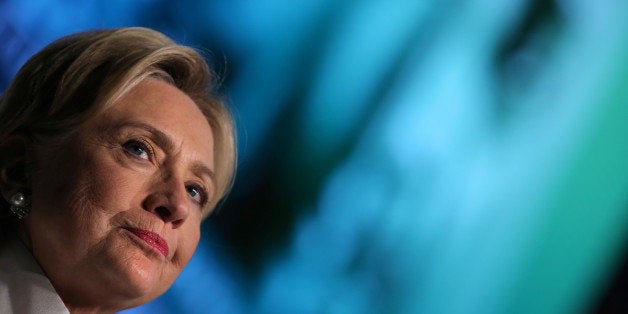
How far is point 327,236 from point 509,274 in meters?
0.25

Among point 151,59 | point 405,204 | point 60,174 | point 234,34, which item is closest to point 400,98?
point 405,204

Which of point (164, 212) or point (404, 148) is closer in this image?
point (164, 212)

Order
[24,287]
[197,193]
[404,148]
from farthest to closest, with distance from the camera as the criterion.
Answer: [404,148] → [197,193] → [24,287]

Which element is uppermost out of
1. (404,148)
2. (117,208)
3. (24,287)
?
(404,148)

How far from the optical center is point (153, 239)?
33.7 inches

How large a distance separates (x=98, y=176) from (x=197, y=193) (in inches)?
6.7

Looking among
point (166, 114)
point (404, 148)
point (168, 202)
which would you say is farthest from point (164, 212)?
point (404, 148)

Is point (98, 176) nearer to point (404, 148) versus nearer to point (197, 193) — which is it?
point (197, 193)

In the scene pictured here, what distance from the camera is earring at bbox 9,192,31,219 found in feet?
2.84

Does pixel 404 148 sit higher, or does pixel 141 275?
pixel 404 148

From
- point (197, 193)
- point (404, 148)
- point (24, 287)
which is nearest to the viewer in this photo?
point (24, 287)

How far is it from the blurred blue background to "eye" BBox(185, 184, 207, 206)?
0.62ft

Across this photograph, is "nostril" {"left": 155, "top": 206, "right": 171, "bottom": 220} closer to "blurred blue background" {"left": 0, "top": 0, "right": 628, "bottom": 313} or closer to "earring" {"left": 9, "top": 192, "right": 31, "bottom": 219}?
"earring" {"left": 9, "top": 192, "right": 31, "bottom": 219}

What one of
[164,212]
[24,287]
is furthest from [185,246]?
[24,287]
